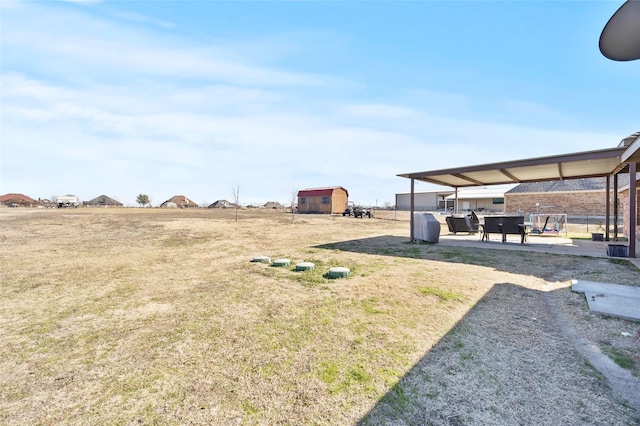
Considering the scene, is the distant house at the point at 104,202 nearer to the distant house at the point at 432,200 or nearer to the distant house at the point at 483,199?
the distant house at the point at 432,200

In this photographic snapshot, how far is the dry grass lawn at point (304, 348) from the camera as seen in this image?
2062 millimetres

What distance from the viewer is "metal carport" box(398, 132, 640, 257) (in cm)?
720

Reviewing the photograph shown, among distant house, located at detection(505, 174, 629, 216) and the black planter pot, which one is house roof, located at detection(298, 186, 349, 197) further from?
the black planter pot

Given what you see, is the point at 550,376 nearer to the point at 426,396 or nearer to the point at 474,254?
the point at 426,396

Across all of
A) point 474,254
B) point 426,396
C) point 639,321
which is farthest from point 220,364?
point 474,254

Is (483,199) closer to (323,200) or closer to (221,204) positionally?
(323,200)

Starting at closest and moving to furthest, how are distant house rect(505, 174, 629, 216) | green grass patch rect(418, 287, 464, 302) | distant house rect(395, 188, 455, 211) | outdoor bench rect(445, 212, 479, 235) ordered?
green grass patch rect(418, 287, 464, 302)
outdoor bench rect(445, 212, 479, 235)
distant house rect(505, 174, 629, 216)
distant house rect(395, 188, 455, 211)

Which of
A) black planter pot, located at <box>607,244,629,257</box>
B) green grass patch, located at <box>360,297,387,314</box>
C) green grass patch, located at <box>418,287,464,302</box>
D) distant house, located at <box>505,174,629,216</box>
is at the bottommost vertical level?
green grass patch, located at <box>360,297,387,314</box>

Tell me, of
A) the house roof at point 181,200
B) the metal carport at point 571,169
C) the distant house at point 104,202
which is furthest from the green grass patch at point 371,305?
the distant house at point 104,202

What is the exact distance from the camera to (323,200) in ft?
111

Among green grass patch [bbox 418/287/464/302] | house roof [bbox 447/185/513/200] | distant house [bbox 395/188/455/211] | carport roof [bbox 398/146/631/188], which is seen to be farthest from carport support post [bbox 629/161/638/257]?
distant house [bbox 395/188/455/211]

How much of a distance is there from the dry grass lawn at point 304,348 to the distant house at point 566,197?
76.5 ft

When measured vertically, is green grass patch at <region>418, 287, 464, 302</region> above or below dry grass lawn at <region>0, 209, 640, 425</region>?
above

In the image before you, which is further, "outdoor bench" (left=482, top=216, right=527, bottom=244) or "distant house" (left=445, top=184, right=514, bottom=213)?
"distant house" (left=445, top=184, right=514, bottom=213)
